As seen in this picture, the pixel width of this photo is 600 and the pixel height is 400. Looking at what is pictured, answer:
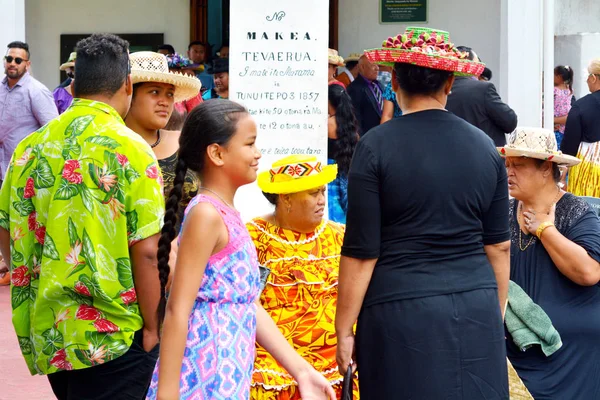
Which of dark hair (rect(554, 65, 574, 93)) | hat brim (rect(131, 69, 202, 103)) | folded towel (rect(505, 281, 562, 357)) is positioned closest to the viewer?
folded towel (rect(505, 281, 562, 357))

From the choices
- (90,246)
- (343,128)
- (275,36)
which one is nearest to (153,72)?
(90,246)

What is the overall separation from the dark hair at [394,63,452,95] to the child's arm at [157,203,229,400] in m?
0.92

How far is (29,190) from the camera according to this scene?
3.82m

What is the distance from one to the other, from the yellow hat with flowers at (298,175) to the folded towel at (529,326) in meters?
0.98

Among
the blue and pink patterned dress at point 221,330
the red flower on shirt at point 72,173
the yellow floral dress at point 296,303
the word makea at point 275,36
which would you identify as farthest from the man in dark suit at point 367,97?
the blue and pink patterned dress at point 221,330

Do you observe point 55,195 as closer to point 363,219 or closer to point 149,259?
point 149,259

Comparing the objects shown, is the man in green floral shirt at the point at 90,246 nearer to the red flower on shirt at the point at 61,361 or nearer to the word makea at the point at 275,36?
the red flower on shirt at the point at 61,361

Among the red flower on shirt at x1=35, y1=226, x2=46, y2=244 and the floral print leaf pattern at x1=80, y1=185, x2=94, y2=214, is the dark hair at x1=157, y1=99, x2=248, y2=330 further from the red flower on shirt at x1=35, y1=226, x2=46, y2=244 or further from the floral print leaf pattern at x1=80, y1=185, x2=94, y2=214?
the red flower on shirt at x1=35, y1=226, x2=46, y2=244

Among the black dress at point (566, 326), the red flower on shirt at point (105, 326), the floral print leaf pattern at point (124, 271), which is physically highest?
the floral print leaf pattern at point (124, 271)

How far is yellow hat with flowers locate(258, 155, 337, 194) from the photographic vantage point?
4.91m

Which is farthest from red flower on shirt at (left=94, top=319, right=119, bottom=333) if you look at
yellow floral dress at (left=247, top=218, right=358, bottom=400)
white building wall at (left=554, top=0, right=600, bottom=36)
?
white building wall at (left=554, top=0, right=600, bottom=36)

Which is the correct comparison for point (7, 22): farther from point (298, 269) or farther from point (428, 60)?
point (428, 60)

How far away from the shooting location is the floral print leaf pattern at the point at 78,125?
3.74m

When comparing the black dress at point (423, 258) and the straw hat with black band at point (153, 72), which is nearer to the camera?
the black dress at point (423, 258)
